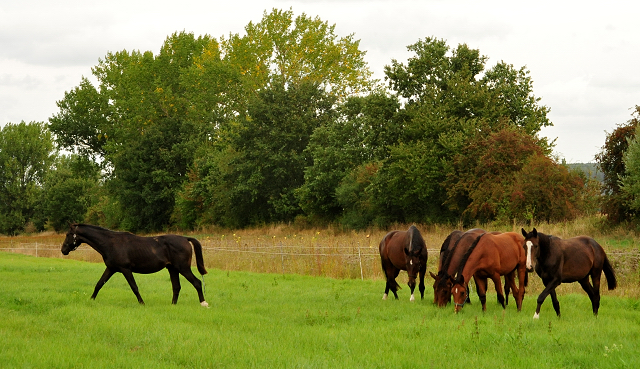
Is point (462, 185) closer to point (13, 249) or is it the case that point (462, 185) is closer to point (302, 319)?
point (302, 319)

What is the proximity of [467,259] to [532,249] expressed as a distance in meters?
1.45

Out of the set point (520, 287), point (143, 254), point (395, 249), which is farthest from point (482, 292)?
point (143, 254)

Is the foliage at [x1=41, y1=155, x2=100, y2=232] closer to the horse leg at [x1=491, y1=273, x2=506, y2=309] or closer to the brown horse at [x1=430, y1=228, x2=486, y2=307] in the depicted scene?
the brown horse at [x1=430, y1=228, x2=486, y2=307]

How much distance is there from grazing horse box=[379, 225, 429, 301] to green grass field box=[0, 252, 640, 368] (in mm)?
587

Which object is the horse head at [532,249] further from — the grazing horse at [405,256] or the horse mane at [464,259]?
the grazing horse at [405,256]

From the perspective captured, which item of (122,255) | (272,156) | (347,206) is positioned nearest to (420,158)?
(347,206)

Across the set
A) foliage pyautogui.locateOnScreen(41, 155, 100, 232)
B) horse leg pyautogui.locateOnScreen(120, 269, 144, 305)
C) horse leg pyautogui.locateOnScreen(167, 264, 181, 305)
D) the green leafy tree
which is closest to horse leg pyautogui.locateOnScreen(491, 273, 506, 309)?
horse leg pyautogui.locateOnScreen(167, 264, 181, 305)

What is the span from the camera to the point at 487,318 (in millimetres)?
10969

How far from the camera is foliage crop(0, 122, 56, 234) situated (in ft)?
267

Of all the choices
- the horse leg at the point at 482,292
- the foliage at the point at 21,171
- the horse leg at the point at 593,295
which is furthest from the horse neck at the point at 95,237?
the foliage at the point at 21,171

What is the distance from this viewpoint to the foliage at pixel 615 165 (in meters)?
27.7

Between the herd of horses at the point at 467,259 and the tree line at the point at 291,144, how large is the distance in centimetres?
1655

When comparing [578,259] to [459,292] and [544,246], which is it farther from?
[459,292]

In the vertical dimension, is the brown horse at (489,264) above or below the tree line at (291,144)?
below
